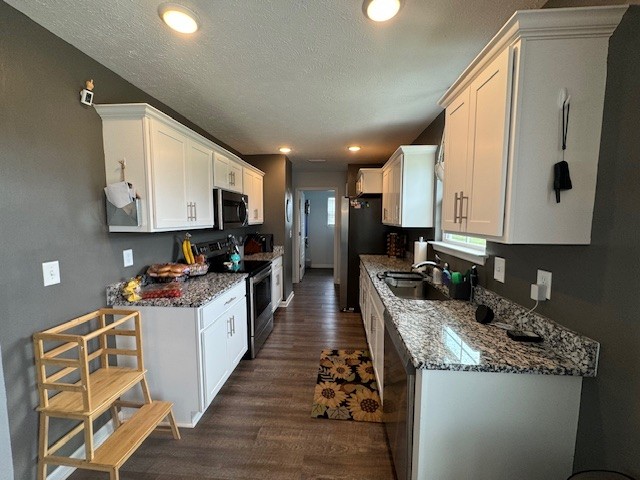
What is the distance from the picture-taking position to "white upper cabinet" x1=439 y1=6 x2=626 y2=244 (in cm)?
98

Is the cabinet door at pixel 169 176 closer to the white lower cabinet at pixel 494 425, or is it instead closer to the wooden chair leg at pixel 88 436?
the wooden chair leg at pixel 88 436

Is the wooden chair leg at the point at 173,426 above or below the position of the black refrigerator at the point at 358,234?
below

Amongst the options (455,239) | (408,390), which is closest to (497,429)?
(408,390)

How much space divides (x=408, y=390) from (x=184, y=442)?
5.14ft

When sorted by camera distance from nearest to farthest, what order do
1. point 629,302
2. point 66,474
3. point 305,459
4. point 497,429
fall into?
point 629,302 → point 497,429 → point 66,474 → point 305,459

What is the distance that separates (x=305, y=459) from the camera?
5.38 feet

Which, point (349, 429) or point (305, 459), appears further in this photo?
point (349, 429)

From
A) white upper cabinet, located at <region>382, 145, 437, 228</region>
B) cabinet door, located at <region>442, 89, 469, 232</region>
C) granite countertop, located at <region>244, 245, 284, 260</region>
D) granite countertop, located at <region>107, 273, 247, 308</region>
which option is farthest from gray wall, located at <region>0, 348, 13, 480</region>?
granite countertop, located at <region>244, 245, 284, 260</region>

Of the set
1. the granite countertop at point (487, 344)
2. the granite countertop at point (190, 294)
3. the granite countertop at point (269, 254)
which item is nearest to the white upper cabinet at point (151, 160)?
the granite countertop at point (190, 294)

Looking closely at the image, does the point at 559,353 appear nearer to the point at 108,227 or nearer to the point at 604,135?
the point at 604,135

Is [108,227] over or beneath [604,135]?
beneath

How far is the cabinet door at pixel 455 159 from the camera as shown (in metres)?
1.39

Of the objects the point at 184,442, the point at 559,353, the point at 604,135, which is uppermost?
the point at 604,135

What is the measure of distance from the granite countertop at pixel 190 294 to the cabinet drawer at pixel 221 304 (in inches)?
1.9
